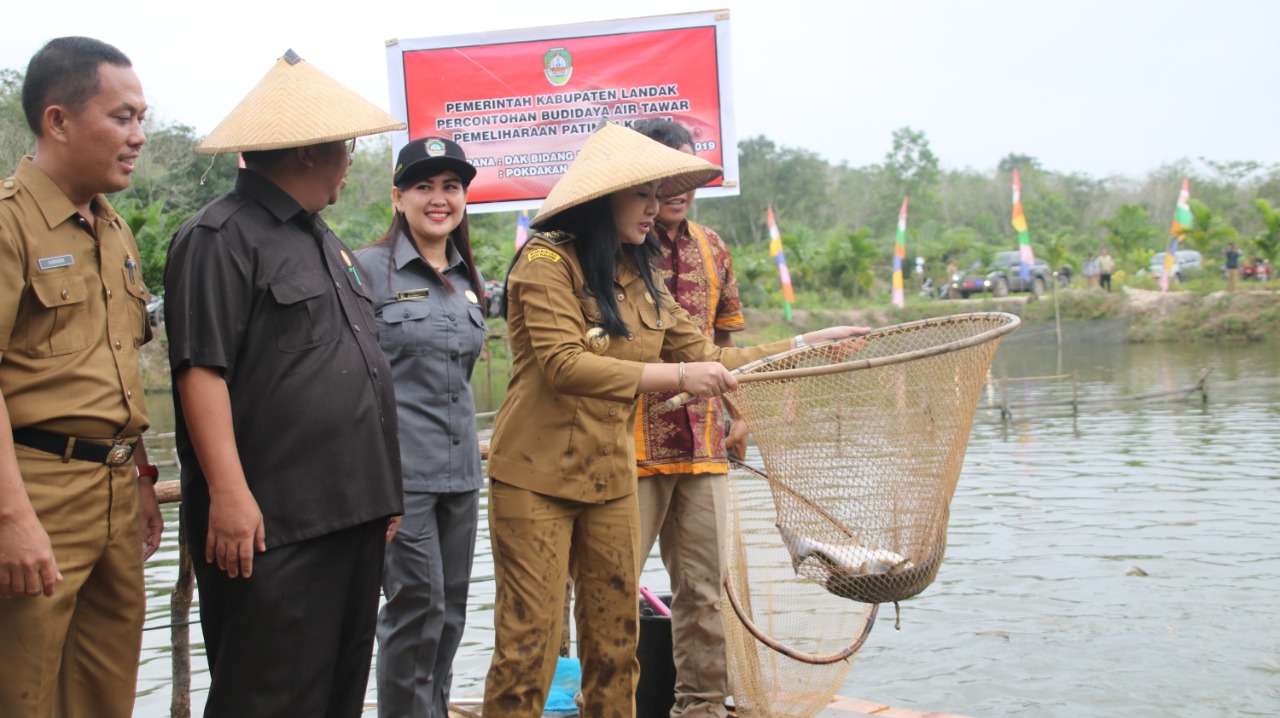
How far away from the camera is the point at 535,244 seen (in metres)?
2.81

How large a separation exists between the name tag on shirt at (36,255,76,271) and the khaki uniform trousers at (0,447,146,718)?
331 millimetres

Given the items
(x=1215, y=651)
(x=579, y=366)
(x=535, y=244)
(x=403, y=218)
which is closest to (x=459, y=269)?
(x=403, y=218)

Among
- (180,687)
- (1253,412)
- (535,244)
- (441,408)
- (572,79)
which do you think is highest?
(572,79)

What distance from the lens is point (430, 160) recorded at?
11.0 feet

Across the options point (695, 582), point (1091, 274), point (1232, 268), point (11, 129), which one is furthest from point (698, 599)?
point (1091, 274)

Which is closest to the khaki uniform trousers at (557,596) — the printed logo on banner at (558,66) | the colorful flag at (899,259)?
the printed logo on banner at (558,66)

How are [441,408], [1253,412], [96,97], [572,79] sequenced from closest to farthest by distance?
[96,97]
[441,408]
[572,79]
[1253,412]

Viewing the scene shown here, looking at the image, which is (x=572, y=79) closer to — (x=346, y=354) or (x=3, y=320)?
(x=346, y=354)

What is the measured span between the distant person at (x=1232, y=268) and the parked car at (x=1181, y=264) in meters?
1.62

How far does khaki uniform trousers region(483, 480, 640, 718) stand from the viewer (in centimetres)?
275

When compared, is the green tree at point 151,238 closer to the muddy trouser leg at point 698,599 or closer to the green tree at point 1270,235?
the muddy trouser leg at point 698,599

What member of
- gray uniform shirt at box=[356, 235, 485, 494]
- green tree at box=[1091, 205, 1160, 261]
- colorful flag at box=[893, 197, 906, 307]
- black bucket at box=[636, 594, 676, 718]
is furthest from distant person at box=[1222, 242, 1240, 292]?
gray uniform shirt at box=[356, 235, 485, 494]

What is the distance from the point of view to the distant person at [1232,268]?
30.3 metres

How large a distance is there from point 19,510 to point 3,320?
1.08ft
